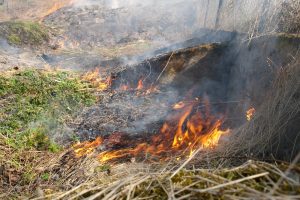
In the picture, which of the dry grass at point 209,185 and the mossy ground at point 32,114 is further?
the mossy ground at point 32,114

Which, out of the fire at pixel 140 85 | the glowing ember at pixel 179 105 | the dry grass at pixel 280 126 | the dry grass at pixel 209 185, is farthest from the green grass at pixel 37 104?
the dry grass at pixel 209 185

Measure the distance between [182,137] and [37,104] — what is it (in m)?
3.29

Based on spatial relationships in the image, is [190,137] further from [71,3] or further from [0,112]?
[71,3]

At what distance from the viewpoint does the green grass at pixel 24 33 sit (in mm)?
12625

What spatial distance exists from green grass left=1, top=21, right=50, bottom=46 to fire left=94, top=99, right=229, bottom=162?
28.0ft

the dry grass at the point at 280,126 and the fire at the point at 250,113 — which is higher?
the dry grass at the point at 280,126

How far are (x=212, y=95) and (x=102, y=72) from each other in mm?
3983

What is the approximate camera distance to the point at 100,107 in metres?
7.53

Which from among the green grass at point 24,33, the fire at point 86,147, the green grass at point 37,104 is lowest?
the fire at point 86,147

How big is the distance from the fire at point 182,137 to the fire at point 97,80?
266 cm

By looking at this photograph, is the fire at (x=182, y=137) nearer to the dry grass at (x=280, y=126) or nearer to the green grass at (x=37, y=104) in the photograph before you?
the dry grass at (x=280, y=126)

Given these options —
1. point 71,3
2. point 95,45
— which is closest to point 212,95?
point 95,45

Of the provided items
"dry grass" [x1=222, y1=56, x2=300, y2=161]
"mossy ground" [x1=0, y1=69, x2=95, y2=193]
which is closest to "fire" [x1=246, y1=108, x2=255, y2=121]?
"dry grass" [x1=222, y1=56, x2=300, y2=161]

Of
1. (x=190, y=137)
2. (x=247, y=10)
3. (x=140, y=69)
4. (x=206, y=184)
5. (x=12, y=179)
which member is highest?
(x=247, y=10)
